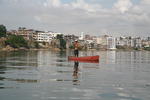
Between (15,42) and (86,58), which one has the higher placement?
(15,42)

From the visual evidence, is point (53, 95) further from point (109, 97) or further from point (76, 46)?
point (76, 46)

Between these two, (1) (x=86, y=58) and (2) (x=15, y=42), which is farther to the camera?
(2) (x=15, y=42)

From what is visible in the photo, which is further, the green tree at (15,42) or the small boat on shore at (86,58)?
the green tree at (15,42)

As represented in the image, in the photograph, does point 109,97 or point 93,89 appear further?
point 93,89

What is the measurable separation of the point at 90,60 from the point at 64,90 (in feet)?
110

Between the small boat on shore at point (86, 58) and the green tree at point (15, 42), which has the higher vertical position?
the green tree at point (15, 42)

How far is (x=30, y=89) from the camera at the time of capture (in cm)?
1639

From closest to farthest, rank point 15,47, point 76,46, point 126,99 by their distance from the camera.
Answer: point 126,99, point 76,46, point 15,47

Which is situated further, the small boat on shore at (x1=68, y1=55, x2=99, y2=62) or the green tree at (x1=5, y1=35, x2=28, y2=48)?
the green tree at (x1=5, y1=35, x2=28, y2=48)

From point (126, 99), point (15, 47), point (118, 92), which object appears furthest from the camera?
point (15, 47)

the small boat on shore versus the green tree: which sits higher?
the green tree

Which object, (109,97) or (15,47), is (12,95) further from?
(15,47)

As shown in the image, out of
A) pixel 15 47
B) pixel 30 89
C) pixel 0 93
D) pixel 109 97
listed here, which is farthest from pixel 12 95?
pixel 15 47

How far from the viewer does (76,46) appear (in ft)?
155
